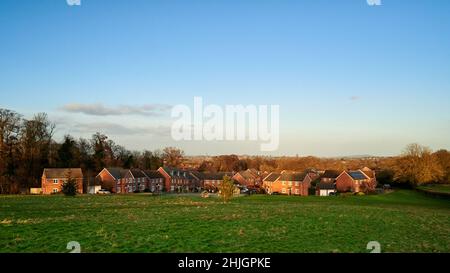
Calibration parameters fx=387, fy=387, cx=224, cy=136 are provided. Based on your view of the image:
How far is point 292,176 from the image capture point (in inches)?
4090

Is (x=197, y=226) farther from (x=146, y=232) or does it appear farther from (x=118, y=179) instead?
(x=118, y=179)

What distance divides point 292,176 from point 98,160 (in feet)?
173

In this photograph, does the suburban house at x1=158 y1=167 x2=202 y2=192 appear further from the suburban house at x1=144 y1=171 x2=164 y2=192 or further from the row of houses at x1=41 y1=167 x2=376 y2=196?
the suburban house at x1=144 y1=171 x2=164 y2=192

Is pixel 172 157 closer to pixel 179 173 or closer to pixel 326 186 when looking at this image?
pixel 179 173

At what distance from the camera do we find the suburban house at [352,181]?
334ft

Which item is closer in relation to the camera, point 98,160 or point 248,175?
point 98,160

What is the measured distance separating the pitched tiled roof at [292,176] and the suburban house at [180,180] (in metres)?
26.9

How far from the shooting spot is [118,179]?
97500 millimetres

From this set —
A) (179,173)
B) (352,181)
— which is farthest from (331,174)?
(179,173)

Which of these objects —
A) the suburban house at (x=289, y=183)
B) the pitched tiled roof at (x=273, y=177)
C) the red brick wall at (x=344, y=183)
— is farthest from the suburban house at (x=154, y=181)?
the red brick wall at (x=344, y=183)

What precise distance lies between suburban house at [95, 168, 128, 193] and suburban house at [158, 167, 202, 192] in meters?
19.5

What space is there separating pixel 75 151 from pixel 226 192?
64568 millimetres
